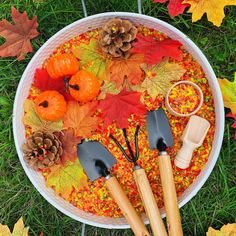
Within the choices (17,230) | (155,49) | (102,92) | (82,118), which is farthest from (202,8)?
(17,230)

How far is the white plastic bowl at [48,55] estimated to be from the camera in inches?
50.4

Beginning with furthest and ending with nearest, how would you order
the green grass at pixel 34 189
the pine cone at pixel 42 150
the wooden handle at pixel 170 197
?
the green grass at pixel 34 189 < the pine cone at pixel 42 150 < the wooden handle at pixel 170 197

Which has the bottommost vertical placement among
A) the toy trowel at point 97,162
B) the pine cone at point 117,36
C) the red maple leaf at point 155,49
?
the toy trowel at point 97,162

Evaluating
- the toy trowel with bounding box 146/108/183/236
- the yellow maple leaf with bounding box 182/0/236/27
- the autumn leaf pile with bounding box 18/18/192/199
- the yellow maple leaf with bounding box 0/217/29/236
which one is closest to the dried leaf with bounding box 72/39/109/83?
the autumn leaf pile with bounding box 18/18/192/199

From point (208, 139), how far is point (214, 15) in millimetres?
382

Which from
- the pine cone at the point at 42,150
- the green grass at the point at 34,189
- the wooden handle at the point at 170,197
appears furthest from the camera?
the green grass at the point at 34,189

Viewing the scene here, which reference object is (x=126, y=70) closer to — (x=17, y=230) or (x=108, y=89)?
(x=108, y=89)

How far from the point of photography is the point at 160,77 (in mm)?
1321

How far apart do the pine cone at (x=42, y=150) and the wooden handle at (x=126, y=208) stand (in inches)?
7.2

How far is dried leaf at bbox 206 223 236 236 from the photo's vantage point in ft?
4.45

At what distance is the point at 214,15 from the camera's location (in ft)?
4.20

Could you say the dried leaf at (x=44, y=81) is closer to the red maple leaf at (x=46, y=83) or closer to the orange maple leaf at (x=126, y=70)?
the red maple leaf at (x=46, y=83)

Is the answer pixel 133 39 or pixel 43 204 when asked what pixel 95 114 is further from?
pixel 43 204

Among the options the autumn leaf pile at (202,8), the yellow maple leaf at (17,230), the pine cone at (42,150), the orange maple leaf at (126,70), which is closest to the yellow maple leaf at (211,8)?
the autumn leaf pile at (202,8)
